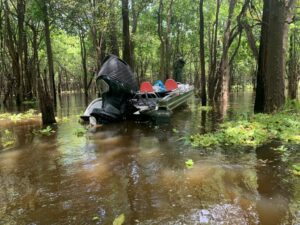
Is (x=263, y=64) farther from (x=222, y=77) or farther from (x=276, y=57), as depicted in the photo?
(x=222, y=77)

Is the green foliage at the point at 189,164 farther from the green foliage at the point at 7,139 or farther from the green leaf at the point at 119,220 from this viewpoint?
the green foliage at the point at 7,139

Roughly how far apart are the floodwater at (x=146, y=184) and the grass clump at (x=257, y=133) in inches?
15.8

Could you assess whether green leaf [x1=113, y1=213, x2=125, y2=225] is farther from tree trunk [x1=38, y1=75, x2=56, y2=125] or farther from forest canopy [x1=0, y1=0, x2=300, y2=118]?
tree trunk [x1=38, y1=75, x2=56, y2=125]

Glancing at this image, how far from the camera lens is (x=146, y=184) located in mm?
4859

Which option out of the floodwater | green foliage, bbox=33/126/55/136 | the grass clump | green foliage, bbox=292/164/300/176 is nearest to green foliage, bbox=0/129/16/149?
the floodwater

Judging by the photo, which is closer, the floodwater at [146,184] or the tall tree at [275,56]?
the floodwater at [146,184]

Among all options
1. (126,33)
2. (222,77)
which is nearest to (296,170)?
(126,33)

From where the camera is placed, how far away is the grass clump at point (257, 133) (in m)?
7.14

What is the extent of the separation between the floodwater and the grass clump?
0.40 metres

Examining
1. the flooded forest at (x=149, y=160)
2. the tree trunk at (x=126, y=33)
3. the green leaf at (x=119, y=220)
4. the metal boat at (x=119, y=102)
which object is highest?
the tree trunk at (x=126, y=33)

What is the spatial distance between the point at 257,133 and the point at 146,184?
12.1ft

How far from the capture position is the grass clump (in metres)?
7.14

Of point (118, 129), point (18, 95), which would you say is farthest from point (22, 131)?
point (18, 95)

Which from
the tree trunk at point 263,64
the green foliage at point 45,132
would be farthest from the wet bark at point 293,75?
the green foliage at point 45,132
